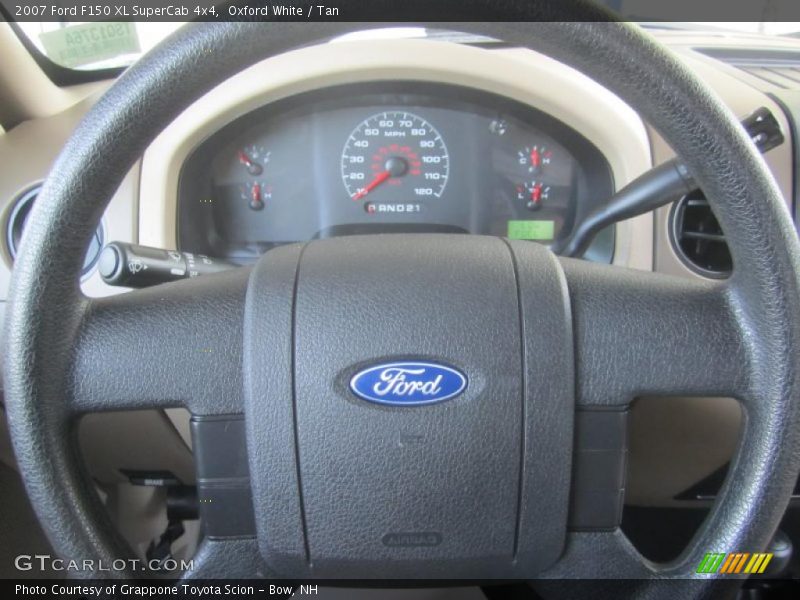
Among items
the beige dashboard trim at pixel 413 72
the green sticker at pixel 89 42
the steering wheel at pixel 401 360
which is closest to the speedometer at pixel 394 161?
the beige dashboard trim at pixel 413 72

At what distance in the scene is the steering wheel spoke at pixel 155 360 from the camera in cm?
63

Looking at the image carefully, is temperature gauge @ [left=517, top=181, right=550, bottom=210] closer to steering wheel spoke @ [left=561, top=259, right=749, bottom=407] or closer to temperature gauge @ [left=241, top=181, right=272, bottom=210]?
temperature gauge @ [left=241, top=181, right=272, bottom=210]

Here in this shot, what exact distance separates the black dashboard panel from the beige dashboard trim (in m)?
0.09

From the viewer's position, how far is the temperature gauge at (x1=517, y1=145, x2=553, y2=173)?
138 cm

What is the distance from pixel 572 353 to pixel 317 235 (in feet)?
2.94

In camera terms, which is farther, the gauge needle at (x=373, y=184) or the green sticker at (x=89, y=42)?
the gauge needle at (x=373, y=184)

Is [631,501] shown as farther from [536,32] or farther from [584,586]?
[536,32]

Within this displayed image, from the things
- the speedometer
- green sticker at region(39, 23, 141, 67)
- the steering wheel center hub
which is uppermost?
green sticker at region(39, 23, 141, 67)

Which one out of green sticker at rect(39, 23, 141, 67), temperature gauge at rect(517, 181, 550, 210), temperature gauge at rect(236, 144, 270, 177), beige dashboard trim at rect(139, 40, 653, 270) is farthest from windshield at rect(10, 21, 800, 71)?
temperature gauge at rect(517, 181, 550, 210)

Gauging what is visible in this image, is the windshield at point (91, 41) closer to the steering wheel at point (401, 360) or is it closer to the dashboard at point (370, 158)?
the dashboard at point (370, 158)

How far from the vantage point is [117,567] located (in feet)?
2.10

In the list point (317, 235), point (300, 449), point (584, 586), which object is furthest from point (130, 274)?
point (317, 235)

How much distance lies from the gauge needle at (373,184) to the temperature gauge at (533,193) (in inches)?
10.5

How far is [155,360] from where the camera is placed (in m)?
0.64
